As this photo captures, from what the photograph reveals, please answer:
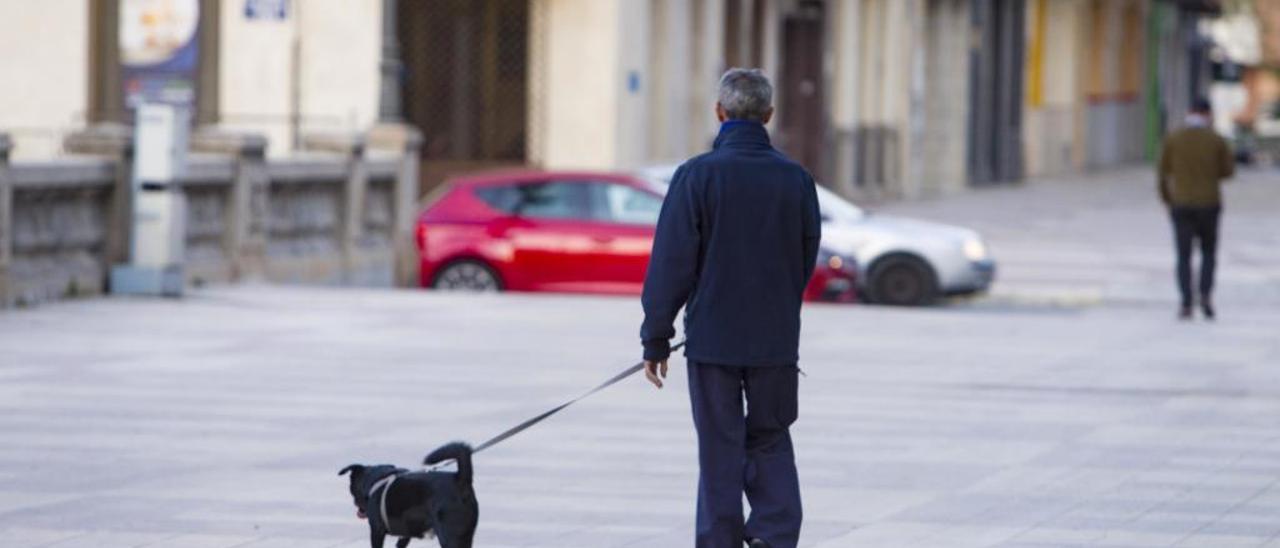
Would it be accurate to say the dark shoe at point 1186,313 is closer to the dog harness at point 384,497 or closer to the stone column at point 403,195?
the stone column at point 403,195

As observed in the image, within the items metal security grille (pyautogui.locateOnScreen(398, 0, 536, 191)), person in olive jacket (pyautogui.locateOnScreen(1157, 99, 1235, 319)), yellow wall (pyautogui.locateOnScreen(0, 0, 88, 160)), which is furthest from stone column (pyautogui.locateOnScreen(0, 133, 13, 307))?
metal security grille (pyautogui.locateOnScreen(398, 0, 536, 191))

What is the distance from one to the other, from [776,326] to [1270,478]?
415 cm

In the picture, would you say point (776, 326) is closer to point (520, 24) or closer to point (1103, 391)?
point (1103, 391)

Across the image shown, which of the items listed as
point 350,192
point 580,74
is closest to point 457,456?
point 350,192

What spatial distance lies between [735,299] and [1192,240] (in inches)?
542

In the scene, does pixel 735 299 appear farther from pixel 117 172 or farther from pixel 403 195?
pixel 403 195

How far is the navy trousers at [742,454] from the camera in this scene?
8.03 m

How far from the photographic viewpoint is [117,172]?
67.9ft

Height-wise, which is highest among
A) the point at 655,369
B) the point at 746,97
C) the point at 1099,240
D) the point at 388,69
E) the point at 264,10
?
the point at 264,10

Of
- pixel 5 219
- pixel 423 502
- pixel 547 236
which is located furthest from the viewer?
pixel 547 236

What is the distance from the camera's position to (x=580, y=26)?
33.6m

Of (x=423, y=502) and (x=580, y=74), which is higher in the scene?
(x=580, y=74)

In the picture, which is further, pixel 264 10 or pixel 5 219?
pixel 264 10

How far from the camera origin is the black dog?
7.55 metres
